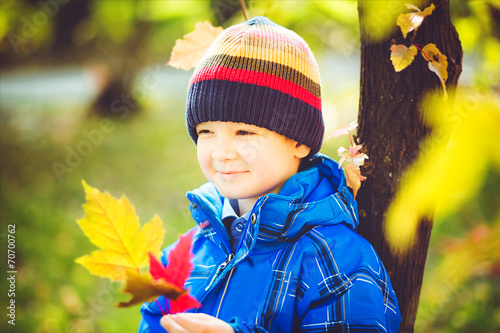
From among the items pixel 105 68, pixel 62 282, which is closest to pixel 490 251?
pixel 62 282

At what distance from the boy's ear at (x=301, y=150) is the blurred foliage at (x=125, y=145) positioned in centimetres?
49

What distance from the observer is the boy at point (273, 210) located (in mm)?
1155

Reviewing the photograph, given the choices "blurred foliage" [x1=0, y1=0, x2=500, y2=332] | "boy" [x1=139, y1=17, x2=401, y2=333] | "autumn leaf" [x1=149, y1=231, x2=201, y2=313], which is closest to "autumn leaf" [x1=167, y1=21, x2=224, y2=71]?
"boy" [x1=139, y1=17, x2=401, y2=333]

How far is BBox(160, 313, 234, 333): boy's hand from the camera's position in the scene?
100 centimetres

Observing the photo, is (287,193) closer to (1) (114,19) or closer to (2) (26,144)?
(1) (114,19)

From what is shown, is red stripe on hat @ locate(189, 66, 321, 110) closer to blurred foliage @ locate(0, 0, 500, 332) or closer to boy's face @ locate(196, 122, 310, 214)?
boy's face @ locate(196, 122, 310, 214)

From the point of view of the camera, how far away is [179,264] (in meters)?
0.99

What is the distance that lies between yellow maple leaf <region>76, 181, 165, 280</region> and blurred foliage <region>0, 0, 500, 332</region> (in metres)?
0.77

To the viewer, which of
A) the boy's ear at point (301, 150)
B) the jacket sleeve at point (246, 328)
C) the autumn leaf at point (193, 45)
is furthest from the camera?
the autumn leaf at point (193, 45)

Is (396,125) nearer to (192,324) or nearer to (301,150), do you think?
(301,150)

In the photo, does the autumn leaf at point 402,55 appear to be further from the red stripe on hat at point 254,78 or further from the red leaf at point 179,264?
the red leaf at point 179,264

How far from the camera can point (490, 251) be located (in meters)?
0.51

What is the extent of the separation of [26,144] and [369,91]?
6191 millimetres

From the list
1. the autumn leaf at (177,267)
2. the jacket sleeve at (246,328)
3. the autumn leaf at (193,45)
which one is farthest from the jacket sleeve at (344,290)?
the autumn leaf at (193,45)
